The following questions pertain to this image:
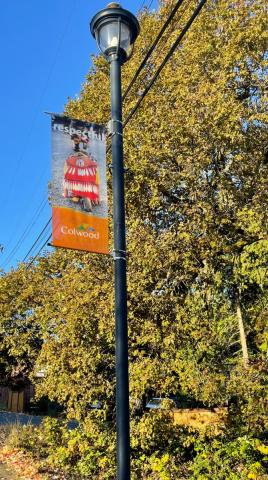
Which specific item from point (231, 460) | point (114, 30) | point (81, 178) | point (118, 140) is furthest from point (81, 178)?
point (231, 460)

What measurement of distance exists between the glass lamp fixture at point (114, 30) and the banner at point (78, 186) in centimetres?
78

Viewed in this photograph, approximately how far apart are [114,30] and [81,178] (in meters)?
1.48

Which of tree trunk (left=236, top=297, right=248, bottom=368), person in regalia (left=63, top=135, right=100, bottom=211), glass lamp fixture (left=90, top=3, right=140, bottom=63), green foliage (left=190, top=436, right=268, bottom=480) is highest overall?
glass lamp fixture (left=90, top=3, right=140, bottom=63)

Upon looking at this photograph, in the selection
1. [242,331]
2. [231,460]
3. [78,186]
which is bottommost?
[231,460]

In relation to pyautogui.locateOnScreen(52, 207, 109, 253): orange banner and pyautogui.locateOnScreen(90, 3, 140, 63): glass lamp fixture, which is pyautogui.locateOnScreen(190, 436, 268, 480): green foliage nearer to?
pyautogui.locateOnScreen(52, 207, 109, 253): orange banner

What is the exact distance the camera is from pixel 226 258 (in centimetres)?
1011

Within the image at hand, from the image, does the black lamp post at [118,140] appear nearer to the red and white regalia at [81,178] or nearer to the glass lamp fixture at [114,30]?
the glass lamp fixture at [114,30]

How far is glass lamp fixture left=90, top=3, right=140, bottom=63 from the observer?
4.73 meters

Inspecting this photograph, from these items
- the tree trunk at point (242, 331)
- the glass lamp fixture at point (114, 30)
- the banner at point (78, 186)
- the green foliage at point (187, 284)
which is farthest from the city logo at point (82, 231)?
the tree trunk at point (242, 331)

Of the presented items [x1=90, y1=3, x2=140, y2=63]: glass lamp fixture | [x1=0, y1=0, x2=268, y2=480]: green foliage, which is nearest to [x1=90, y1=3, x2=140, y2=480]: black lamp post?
[x1=90, y1=3, x2=140, y2=63]: glass lamp fixture

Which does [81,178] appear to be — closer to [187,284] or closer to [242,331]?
[187,284]

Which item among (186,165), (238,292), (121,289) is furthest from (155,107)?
(121,289)

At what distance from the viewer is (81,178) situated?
15.9 ft

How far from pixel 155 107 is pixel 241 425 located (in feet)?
22.3
